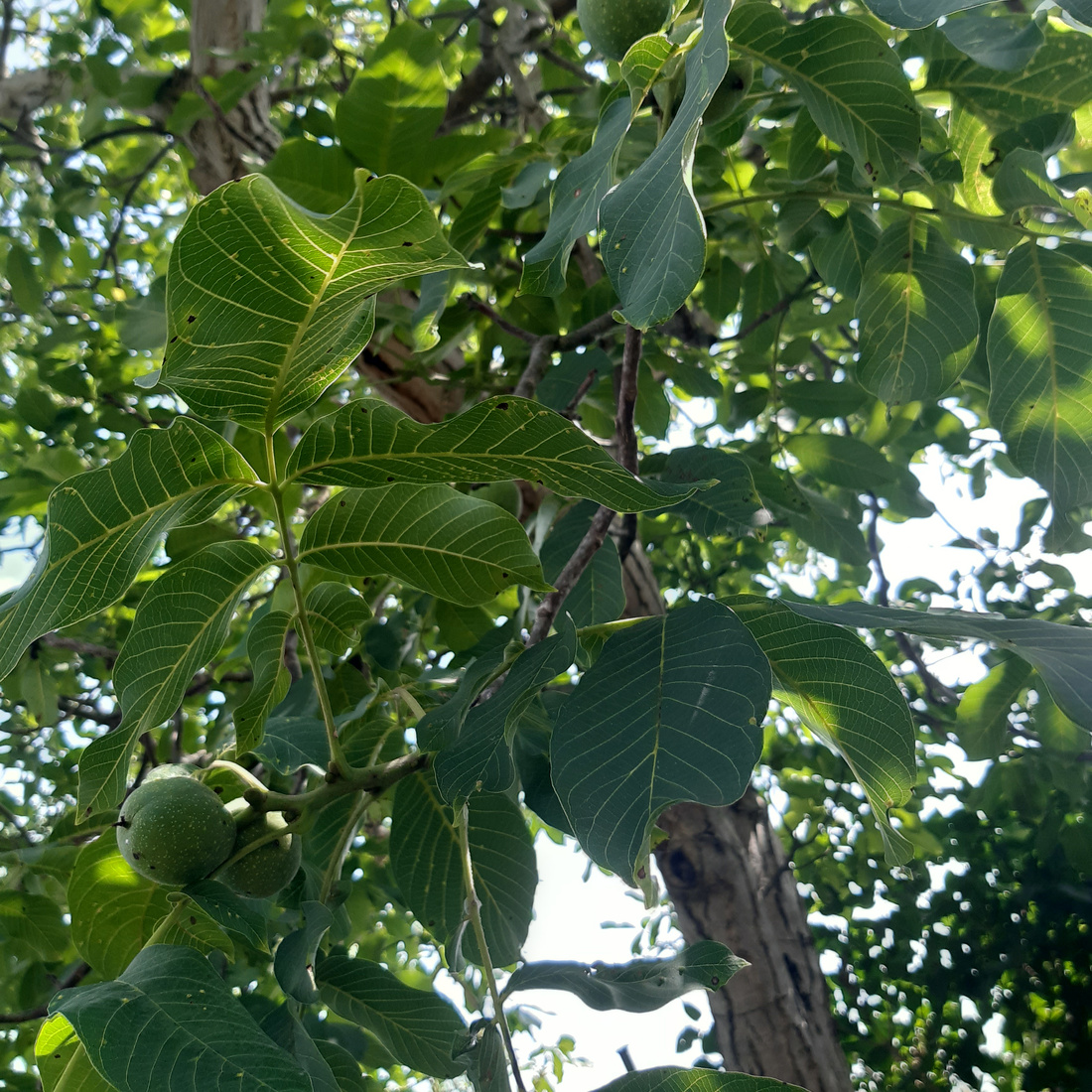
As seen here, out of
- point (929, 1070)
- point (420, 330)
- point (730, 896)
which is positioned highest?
point (420, 330)

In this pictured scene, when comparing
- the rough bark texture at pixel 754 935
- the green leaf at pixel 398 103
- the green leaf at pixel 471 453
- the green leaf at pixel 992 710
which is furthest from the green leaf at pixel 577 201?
the rough bark texture at pixel 754 935

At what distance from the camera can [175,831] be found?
28.3 inches

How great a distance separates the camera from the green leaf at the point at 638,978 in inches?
29.2

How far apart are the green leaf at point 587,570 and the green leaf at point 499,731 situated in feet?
1.43

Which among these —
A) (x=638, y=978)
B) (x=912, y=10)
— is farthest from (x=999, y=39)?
(x=638, y=978)

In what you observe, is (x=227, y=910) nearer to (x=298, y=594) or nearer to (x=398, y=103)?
(x=298, y=594)

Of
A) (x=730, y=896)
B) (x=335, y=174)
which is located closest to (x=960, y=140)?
(x=335, y=174)

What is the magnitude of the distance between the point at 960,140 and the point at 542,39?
121 centimetres

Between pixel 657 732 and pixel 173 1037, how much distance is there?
379 mm

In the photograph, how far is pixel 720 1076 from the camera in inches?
25.5

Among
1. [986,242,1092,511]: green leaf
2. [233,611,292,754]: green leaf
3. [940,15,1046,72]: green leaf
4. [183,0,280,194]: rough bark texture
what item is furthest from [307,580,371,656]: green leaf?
[183,0,280,194]: rough bark texture

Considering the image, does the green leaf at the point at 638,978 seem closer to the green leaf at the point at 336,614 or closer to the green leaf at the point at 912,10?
the green leaf at the point at 336,614

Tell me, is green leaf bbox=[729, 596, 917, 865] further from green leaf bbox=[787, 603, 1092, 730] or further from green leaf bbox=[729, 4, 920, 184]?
green leaf bbox=[729, 4, 920, 184]

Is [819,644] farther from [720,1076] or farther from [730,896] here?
[730,896]
